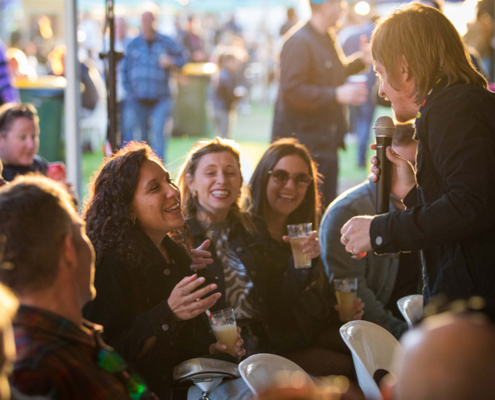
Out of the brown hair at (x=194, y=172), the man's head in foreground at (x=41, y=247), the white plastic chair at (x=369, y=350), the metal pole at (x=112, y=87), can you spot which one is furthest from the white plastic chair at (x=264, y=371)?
the metal pole at (x=112, y=87)

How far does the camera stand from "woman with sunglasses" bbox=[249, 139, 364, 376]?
2682 millimetres

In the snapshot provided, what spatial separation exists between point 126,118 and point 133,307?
651 cm

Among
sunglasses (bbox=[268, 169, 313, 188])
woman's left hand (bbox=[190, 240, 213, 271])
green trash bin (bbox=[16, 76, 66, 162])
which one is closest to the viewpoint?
woman's left hand (bbox=[190, 240, 213, 271])

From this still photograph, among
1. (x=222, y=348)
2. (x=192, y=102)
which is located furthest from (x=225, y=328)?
(x=192, y=102)

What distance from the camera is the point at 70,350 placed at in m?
1.17

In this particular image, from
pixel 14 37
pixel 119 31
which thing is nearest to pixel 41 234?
pixel 119 31

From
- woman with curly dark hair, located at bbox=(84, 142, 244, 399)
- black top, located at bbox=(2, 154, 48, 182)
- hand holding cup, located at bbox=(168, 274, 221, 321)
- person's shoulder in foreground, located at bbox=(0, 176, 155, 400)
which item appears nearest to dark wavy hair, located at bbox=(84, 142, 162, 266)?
woman with curly dark hair, located at bbox=(84, 142, 244, 399)

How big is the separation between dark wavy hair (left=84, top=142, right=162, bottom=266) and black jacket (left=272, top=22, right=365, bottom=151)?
2.12m

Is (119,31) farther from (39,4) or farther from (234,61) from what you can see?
(39,4)

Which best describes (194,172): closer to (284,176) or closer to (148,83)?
(284,176)

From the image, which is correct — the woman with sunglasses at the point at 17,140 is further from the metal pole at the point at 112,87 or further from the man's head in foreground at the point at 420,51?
the man's head in foreground at the point at 420,51

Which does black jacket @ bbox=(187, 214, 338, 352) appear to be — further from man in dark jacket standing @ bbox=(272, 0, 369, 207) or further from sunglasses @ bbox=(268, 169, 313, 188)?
man in dark jacket standing @ bbox=(272, 0, 369, 207)

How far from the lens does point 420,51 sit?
5.45 ft

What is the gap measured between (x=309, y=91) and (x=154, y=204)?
226cm
